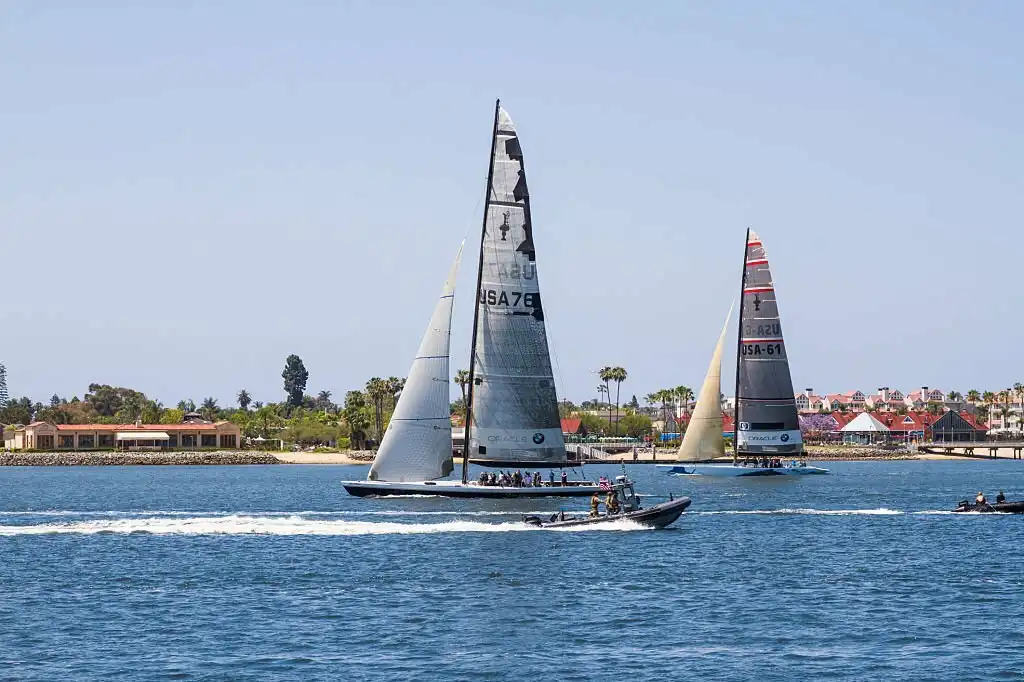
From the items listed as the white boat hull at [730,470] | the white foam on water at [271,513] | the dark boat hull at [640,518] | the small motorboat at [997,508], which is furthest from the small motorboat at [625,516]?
the white boat hull at [730,470]

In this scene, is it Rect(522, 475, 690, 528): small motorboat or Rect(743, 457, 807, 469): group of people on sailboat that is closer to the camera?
Rect(522, 475, 690, 528): small motorboat

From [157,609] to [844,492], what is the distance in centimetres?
7793

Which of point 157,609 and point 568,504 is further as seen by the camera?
point 568,504

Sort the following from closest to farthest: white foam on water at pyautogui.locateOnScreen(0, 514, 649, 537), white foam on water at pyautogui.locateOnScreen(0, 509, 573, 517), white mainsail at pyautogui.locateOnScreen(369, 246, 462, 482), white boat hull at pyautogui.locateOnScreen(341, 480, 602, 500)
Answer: white foam on water at pyautogui.locateOnScreen(0, 514, 649, 537)
white foam on water at pyautogui.locateOnScreen(0, 509, 573, 517)
white boat hull at pyautogui.locateOnScreen(341, 480, 602, 500)
white mainsail at pyautogui.locateOnScreen(369, 246, 462, 482)

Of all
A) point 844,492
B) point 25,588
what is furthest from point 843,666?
point 844,492

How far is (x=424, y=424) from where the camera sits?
86.0 meters

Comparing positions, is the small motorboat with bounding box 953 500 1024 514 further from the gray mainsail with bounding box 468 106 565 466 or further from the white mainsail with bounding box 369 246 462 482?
the white mainsail with bounding box 369 246 462 482

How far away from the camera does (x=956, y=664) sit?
39.7 metres

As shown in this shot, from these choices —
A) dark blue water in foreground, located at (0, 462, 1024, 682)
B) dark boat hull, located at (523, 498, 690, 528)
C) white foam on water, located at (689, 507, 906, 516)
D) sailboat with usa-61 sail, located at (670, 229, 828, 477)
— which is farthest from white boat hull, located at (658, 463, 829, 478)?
dark boat hull, located at (523, 498, 690, 528)

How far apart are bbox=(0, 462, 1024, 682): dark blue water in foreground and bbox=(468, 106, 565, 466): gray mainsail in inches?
189

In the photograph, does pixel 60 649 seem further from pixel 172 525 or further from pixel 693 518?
pixel 693 518

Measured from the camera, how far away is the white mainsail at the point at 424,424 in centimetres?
8600

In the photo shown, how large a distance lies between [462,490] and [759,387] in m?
54.8

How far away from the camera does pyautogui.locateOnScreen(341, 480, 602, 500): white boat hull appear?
276ft
